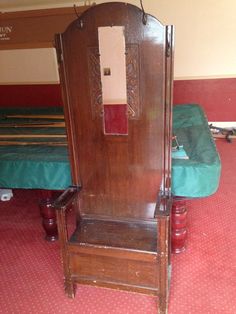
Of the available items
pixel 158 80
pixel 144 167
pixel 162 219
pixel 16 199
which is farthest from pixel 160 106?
pixel 16 199

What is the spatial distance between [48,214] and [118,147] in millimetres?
862

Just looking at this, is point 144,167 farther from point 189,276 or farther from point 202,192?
point 189,276

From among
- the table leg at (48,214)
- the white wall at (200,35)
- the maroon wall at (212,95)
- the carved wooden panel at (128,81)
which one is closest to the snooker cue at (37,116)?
the table leg at (48,214)

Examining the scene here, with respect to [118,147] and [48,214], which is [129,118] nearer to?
[118,147]

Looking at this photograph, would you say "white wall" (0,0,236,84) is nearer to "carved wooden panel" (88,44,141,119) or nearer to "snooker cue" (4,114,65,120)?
"snooker cue" (4,114,65,120)

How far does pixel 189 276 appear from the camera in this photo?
1808mm

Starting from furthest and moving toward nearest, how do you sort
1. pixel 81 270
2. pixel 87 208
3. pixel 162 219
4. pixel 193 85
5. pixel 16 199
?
pixel 193 85, pixel 16 199, pixel 87 208, pixel 81 270, pixel 162 219

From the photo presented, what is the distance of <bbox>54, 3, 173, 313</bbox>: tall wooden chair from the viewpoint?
1.32 meters

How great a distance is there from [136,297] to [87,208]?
1.95 feet

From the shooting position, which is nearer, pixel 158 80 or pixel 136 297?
pixel 158 80

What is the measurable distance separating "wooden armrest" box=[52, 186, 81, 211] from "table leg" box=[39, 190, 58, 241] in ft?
1.43

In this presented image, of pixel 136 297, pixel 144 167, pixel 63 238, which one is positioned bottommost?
pixel 136 297

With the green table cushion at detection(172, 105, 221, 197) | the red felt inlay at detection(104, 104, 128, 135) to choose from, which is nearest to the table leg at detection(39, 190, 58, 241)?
the red felt inlay at detection(104, 104, 128, 135)

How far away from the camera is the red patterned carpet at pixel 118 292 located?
1617 mm
